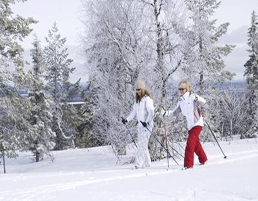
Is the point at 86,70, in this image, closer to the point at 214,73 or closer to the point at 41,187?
the point at 214,73

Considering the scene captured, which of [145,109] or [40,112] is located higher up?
[40,112]

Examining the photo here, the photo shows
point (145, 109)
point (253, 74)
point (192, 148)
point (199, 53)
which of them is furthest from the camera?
point (253, 74)

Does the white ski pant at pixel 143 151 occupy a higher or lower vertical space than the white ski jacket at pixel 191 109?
lower

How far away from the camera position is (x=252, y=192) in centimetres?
552

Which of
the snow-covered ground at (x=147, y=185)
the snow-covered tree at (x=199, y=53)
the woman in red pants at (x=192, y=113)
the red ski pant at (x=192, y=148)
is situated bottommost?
the snow-covered ground at (x=147, y=185)

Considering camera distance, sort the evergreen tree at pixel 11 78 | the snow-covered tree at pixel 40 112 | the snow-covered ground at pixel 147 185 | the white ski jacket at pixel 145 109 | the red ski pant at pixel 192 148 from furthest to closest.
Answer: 1. the snow-covered tree at pixel 40 112
2. the evergreen tree at pixel 11 78
3. the white ski jacket at pixel 145 109
4. the red ski pant at pixel 192 148
5. the snow-covered ground at pixel 147 185

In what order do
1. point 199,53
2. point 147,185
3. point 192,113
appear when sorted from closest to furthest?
point 147,185 < point 192,113 < point 199,53

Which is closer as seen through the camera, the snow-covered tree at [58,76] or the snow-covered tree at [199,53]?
the snow-covered tree at [199,53]

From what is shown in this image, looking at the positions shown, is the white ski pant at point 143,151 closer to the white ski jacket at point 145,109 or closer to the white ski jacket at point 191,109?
the white ski jacket at point 145,109

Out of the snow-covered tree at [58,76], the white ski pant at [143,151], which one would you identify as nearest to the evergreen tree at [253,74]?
the snow-covered tree at [58,76]

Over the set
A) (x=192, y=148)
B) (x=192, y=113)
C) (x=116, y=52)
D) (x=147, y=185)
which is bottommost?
(x=147, y=185)

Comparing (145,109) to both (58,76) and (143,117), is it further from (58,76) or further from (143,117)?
(58,76)

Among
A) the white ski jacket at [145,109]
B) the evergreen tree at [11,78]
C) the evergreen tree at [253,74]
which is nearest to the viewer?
the white ski jacket at [145,109]

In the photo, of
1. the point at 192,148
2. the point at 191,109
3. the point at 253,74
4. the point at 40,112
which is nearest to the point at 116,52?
the point at 191,109
